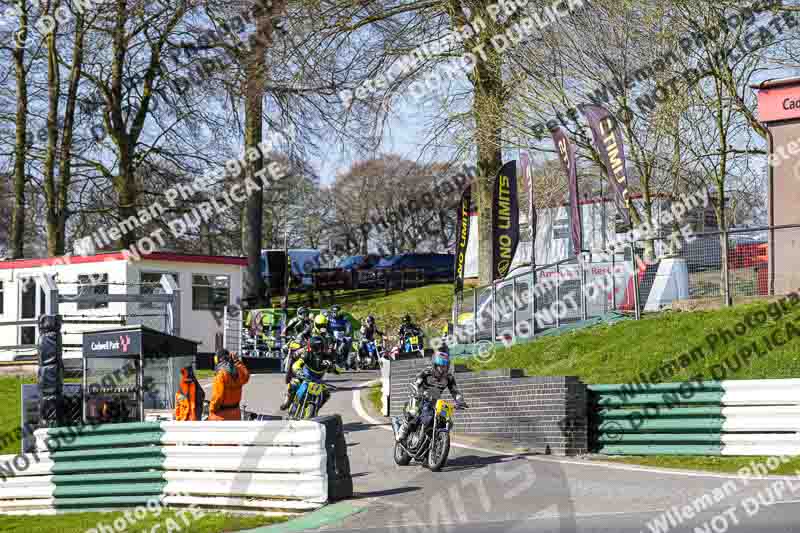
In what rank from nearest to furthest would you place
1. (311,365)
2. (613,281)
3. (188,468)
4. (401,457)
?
(188,468), (401,457), (311,365), (613,281)

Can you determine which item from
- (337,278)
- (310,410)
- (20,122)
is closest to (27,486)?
(310,410)

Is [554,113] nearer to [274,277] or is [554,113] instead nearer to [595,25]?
[595,25]

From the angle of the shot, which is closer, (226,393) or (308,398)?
(226,393)

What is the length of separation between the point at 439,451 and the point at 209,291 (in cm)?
1892

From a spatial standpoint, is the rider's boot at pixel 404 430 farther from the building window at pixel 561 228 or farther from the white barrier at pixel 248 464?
the building window at pixel 561 228

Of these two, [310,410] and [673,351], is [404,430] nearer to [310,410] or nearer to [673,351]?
[310,410]

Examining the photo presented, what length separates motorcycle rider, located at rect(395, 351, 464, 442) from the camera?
44.0 feet

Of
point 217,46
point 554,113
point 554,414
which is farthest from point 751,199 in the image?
point 554,414

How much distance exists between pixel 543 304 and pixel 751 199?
16216mm

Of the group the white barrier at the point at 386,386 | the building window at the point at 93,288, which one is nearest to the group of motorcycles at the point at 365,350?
the white barrier at the point at 386,386

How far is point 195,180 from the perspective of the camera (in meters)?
37.5

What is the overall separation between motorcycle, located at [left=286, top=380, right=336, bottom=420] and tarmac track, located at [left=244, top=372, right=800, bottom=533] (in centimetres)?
183

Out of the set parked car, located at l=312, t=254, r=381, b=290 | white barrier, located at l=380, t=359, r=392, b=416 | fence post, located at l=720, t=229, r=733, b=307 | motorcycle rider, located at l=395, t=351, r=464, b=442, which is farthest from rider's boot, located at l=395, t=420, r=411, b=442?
parked car, located at l=312, t=254, r=381, b=290

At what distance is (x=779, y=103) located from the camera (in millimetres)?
18406
